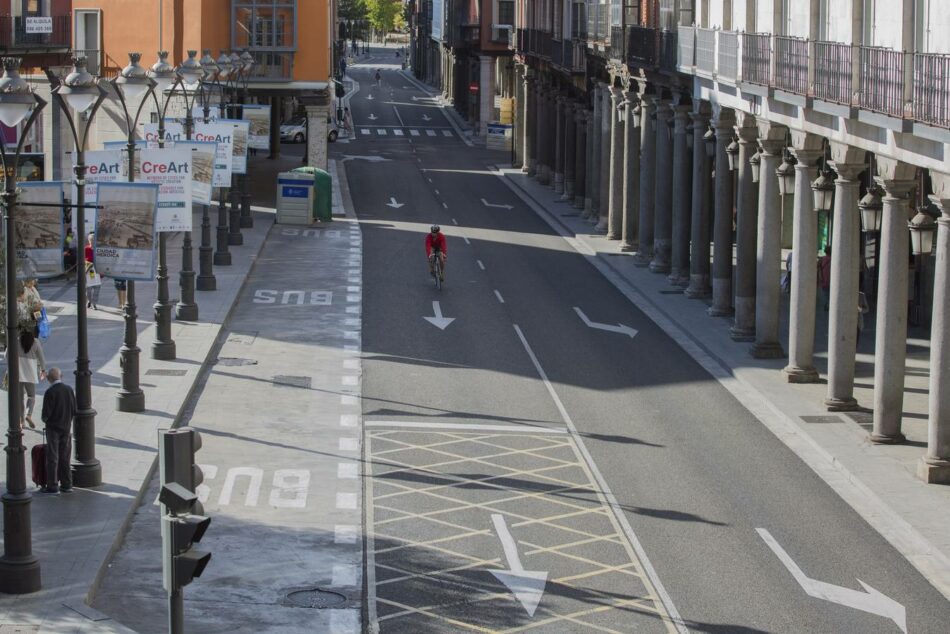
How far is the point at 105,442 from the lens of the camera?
25.7m

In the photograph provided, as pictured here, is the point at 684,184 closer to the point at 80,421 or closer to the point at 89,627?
the point at 80,421

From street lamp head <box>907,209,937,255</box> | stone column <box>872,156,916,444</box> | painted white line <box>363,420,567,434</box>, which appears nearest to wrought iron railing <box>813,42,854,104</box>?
stone column <box>872,156,916,444</box>

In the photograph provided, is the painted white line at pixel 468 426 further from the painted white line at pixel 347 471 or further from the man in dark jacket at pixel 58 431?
the man in dark jacket at pixel 58 431

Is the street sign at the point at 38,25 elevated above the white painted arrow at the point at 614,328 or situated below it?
above

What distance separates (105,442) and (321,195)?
33.9 meters

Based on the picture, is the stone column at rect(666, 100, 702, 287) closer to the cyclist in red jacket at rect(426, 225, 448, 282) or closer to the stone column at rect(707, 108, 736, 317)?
the stone column at rect(707, 108, 736, 317)

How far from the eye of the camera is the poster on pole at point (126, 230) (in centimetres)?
2444

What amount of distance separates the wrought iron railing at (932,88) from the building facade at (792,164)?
3cm

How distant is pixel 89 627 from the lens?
57.0 feet

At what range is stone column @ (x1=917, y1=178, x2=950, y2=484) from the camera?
23547 mm

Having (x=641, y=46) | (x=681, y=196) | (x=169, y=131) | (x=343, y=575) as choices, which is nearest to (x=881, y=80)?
(x=343, y=575)

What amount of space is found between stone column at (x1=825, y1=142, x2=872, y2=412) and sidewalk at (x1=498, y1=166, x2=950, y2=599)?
70cm

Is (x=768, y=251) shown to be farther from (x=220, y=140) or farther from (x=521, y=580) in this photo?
(x=521, y=580)

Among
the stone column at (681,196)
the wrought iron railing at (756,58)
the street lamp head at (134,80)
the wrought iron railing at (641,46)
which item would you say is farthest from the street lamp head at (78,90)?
the wrought iron railing at (641,46)
